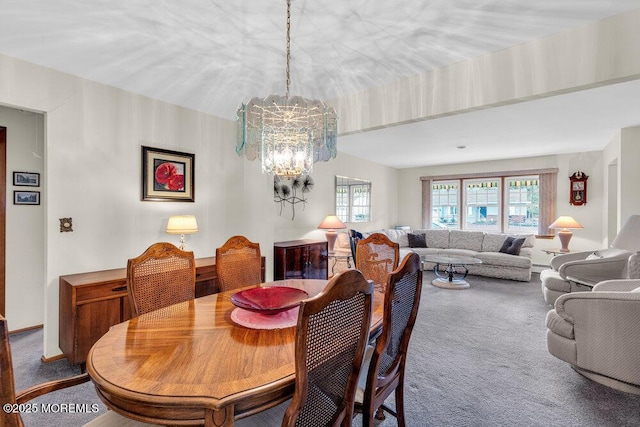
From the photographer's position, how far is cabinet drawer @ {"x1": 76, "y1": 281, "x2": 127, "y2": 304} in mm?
2363

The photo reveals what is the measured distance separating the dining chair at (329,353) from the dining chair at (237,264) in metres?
1.26

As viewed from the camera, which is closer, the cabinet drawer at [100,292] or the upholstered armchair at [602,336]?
the upholstered armchair at [602,336]

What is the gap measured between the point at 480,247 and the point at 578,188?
6.91 feet

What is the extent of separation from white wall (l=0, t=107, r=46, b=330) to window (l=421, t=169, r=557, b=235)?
23.7 ft

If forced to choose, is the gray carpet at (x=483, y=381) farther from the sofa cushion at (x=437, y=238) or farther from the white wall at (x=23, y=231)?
the sofa cushion at (x=437, y=238)

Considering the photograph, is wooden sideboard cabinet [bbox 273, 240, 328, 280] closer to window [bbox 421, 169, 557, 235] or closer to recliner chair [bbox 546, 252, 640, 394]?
recliner chair [bbox 546, 252, 640, 394]

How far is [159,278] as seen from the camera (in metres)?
1.96

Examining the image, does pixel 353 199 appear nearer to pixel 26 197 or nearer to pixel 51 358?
pixel 26 197

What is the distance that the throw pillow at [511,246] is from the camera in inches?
225

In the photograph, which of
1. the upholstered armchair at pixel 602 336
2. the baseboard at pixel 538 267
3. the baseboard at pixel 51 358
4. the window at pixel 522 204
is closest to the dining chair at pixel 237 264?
the baseboard at pixel 51 358

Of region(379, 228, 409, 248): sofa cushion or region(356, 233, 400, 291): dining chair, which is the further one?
region(379, 228, 409, 248): sofa cushion

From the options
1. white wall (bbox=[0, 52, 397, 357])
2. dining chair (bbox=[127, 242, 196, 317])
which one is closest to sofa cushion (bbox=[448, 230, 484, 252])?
white wall (bbox=[0, 52, 397, 357])

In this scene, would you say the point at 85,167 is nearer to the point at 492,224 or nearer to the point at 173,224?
the point at 173,224

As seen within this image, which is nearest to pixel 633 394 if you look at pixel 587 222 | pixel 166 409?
pixel 166 409
